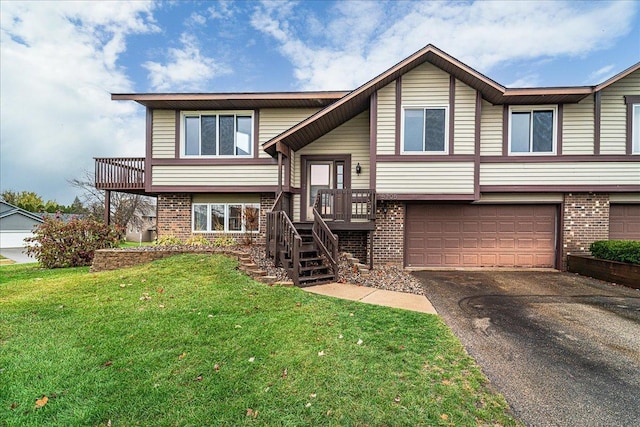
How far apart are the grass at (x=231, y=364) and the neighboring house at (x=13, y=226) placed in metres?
29.9

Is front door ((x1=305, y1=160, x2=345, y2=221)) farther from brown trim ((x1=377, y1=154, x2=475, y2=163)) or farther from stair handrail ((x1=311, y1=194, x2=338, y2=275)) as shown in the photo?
stair handrail ((x1=311, y1=194, x2=338, y2=275))

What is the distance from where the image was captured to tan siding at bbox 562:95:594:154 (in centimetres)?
965

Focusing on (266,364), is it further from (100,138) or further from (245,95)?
(100,138)

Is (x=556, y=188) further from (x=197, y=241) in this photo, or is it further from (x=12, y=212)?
(x=12, y=212)

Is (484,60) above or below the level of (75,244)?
above

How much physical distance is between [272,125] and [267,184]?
87.2 inches

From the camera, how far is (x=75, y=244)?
419 inches

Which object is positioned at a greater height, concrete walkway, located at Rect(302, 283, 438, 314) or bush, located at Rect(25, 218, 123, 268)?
bush, located at Rect(25, 218, 123, 268)

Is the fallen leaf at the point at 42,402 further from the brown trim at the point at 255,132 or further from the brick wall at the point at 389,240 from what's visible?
the brown trim at the point at 255,132

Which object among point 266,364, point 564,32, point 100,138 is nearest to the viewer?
point 266,364

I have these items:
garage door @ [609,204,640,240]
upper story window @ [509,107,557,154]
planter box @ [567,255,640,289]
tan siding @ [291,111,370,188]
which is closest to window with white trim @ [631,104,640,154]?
garage door @ [609,204,640,240]

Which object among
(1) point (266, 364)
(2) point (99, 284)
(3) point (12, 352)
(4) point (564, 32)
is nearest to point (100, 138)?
(2) point (99, 284)

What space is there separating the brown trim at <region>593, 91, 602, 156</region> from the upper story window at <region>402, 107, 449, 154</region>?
517 cm

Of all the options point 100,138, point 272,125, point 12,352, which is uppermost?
point 100,138
